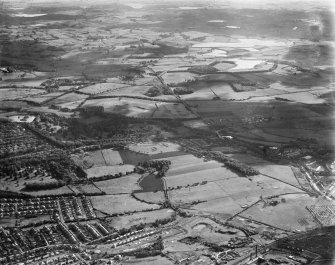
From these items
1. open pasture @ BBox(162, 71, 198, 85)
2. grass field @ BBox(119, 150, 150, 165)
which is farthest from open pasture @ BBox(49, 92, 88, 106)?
grass field @ BBox(119, 150, 150, 165)

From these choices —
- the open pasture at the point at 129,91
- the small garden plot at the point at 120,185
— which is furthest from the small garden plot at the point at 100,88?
the small garden plot at the point at 120,185

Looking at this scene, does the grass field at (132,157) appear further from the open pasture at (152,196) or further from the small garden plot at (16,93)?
the small garden plot at (16,93)

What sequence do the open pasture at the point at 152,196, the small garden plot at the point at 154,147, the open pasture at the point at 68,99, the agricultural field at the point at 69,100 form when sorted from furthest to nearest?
the open pasture at the point at 68,99 < the agricultural field at the point at 69,100 < the small garden plot at the point at 154,147 < the open pasture at the point at 152,196

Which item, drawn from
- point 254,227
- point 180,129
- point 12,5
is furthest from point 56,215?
point 12,5

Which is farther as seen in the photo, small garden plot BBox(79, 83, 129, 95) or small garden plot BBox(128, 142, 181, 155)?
small garden plot BBox(79, 83, 129, 95)

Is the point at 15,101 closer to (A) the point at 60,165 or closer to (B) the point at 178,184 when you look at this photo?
(A) the point at 60,165

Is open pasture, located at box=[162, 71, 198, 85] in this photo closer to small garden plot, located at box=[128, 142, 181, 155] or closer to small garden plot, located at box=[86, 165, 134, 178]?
small garden plot, located at box=[128, 142, 181, 155]
